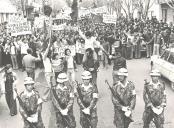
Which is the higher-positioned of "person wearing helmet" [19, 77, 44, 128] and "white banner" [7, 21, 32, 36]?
"white banner" [7, 21, 32, 36]

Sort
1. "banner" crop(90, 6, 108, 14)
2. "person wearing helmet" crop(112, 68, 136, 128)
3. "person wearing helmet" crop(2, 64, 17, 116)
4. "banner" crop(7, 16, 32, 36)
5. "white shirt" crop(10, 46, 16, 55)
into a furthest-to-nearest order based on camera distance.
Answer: "banner" crop(90, 6, 108, 14) → "white shirt" crop(10, 46, 16, 55) → "banner" crop(7, 16, 32, 36) → "person wearing helmet" crop(2, 64, 17, 116) → "person wearing helmet" crop(112, 68, 136, 128)

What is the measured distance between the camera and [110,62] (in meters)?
20.2

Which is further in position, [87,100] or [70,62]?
[70,62]

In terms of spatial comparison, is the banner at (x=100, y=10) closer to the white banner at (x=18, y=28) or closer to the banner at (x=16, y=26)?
the white banner at (x=18, y=28)

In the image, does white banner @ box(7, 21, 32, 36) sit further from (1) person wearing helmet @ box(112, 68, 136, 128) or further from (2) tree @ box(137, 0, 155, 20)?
(2) tree @ box(137, 0, 155, 20)

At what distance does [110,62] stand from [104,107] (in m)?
8.32

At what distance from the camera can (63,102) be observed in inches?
320

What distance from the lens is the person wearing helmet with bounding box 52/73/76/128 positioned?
26.6ft

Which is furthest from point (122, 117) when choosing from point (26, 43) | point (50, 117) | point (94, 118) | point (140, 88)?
point (26, 43)

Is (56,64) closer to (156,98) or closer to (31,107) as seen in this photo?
(31,107)

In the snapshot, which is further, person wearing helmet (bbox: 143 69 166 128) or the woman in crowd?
the woman in crowd

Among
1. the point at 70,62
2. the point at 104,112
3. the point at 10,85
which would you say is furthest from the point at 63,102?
the point at 70,62

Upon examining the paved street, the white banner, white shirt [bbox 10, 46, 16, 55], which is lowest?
the paved street

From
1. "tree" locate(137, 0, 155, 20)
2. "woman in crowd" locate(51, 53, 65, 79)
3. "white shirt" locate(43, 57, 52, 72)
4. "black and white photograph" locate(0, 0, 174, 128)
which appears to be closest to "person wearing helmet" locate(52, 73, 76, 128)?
"black and white photograph" locate(0, 0, 174, 128)
